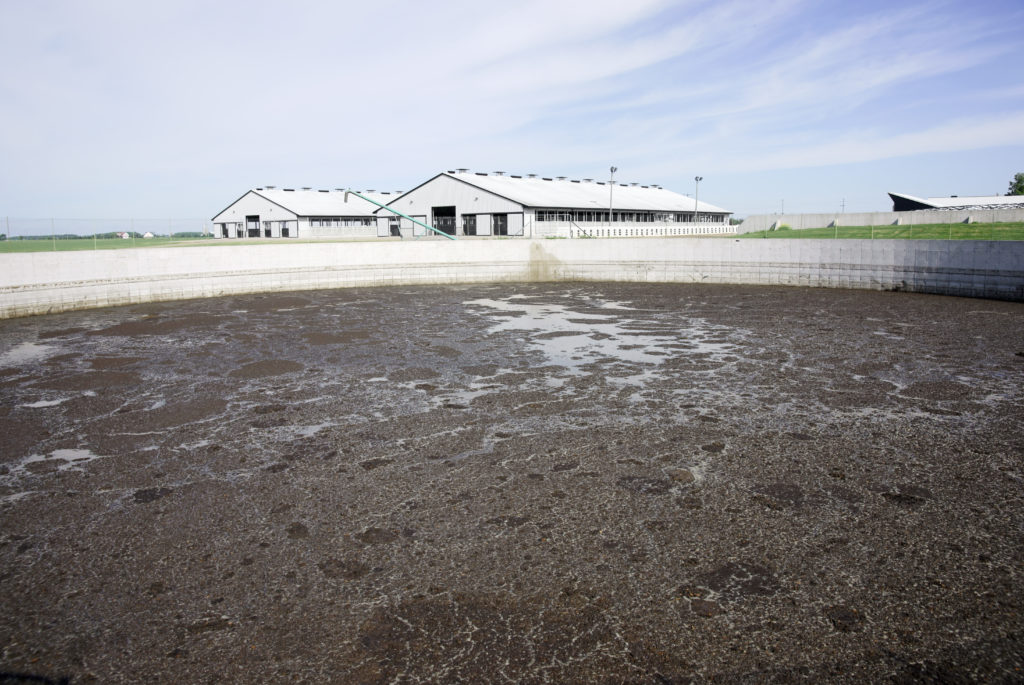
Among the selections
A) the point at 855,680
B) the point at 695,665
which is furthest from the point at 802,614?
the point at 695,665

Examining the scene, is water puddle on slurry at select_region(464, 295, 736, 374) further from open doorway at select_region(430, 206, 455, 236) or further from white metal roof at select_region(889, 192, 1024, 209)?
white metal roof at select_region(889, 192, 1024, 209)

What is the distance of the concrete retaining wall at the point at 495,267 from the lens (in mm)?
22625

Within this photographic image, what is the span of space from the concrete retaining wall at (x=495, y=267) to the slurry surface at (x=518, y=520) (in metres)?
11.9

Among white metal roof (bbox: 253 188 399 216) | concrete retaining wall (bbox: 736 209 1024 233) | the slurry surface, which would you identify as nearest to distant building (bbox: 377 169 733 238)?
white metal roof (bbox: 253 188 399 216)

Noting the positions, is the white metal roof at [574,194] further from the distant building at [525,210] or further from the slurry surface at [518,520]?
the slurry surface at [518,520]

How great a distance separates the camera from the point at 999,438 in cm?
802

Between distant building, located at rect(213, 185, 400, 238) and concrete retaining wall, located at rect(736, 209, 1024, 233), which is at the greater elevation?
distant building, located at rect(213, 185, 400, 238)

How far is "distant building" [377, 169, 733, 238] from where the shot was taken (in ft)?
180

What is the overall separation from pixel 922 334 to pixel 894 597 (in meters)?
12.8

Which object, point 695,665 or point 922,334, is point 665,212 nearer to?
point 922,334

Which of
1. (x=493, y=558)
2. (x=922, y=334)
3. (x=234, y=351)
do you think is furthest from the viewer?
(x=922, y=334)

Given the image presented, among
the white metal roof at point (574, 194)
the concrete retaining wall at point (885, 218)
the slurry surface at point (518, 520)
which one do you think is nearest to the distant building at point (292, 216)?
the white metal roof at point (574, 194)

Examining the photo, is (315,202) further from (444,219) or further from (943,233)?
(943,233)

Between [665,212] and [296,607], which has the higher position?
[665,212]
